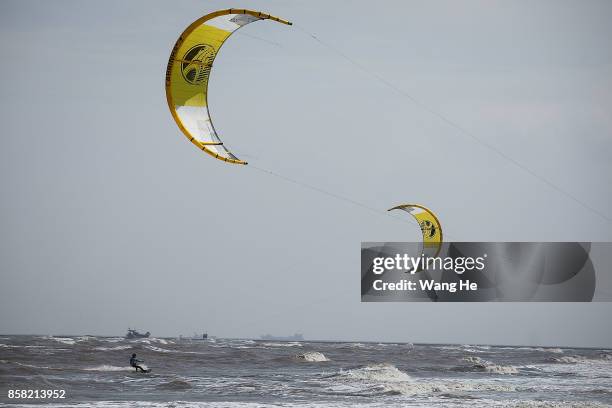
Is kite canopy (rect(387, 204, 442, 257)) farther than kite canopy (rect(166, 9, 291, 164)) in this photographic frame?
Yes

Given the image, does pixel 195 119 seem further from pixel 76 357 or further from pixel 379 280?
pixel 76 357

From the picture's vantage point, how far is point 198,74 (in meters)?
15.4

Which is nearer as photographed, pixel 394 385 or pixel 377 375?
pixel 394 385

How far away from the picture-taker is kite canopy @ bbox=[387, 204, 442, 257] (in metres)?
29.7

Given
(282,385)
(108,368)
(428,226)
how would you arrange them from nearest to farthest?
1. (282,385)
2. (108,368)
3. (428,226)

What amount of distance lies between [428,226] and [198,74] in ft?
55.7

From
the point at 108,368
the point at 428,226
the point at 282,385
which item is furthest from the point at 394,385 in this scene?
the point at 108,368

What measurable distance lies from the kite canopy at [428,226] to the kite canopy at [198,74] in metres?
14.2

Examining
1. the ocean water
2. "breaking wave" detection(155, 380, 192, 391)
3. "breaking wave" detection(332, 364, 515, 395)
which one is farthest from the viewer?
"breaking wave" detection(332, 364, 515, 395)

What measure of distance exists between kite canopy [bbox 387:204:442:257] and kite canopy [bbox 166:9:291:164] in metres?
14.2

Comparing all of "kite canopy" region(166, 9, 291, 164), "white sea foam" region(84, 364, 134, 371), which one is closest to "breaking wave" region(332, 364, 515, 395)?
"white sea foam" region(84, 364, 134, 371)

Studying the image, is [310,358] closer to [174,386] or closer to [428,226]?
[428,226]

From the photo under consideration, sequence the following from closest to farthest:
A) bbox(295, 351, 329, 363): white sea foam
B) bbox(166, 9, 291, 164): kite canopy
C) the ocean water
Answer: bbox(166, 9, 291, 164): kite canopy → the ocean water → bbox(295, 351, 329, 363): white sea foam

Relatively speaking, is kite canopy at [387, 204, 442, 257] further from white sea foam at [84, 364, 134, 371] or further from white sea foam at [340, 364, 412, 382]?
white sea foam at [84, 364, 134, 371]
